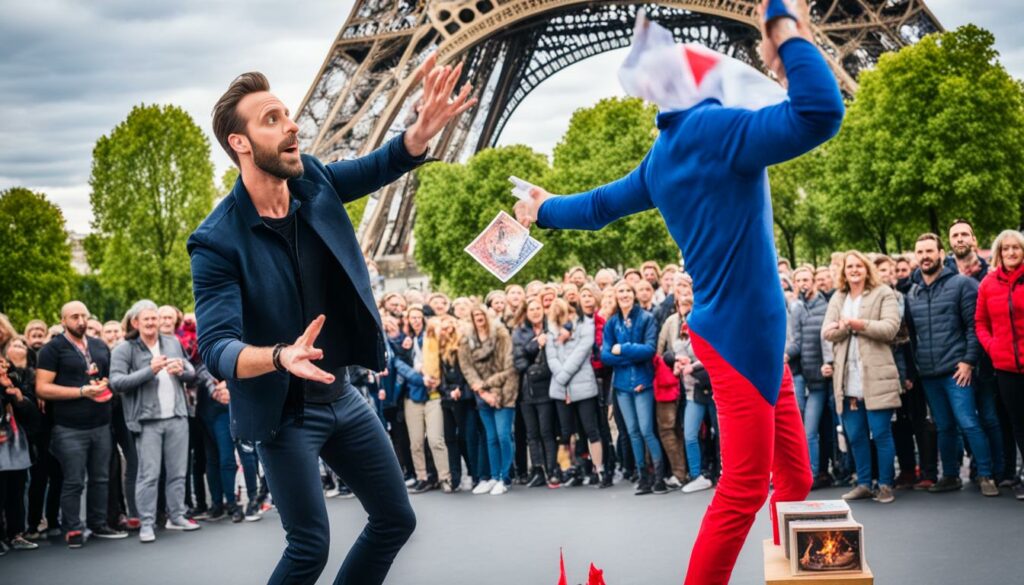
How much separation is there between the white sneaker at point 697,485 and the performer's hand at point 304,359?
6243 millimetres

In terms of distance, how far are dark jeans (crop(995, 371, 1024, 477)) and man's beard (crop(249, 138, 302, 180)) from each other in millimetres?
6178

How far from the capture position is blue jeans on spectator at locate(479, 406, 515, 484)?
977 centimetres

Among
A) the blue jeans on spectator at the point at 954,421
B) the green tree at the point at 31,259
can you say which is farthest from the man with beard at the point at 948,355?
the green tree at the point at 31,259

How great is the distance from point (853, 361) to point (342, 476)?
5.60 meters

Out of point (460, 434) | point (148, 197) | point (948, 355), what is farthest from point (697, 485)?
point (148, 197)

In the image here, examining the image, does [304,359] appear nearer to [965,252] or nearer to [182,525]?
[182,525]

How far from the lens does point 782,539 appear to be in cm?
431

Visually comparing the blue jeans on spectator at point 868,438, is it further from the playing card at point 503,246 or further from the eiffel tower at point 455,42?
the eiffel tower at point 455,42

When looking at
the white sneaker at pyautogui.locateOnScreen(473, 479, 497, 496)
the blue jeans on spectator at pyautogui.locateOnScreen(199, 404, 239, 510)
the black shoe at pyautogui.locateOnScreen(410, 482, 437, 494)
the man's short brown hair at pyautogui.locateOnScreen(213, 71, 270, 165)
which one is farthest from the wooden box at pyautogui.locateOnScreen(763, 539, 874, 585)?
the blue jeans on spectator at pyautogui.locateOnScreen(199, 404, 239, 510)

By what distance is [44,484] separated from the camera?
9102 mm

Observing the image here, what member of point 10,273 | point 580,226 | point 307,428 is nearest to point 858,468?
point 580,226

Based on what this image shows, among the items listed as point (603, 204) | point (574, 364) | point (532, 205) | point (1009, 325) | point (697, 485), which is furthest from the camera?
point (574, 364)

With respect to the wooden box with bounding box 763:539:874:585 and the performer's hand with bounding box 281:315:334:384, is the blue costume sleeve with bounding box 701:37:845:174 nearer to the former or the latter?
the performer's hand with bounding box 281:315:334:384

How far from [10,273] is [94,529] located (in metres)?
35.5
